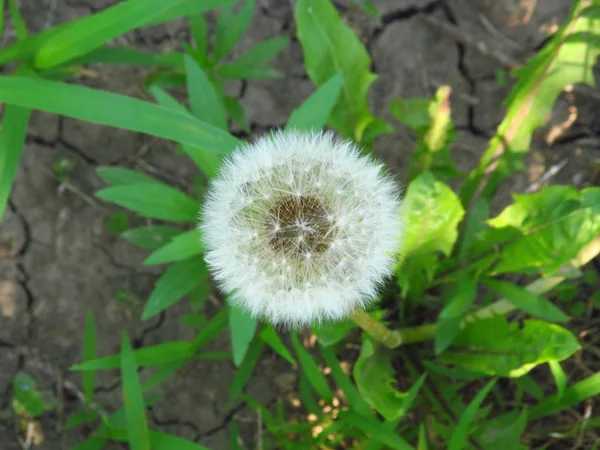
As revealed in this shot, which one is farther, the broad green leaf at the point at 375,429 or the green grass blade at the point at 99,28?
the broad green leaf at the point at 375,429

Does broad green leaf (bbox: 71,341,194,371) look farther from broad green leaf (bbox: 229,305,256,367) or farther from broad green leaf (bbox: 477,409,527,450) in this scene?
broad green leaf (bbox: 477,409,527,450)

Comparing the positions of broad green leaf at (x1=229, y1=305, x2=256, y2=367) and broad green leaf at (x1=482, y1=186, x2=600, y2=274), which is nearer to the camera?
broad green leaf at (x1=229, y1=305, x2=256, y2=367)

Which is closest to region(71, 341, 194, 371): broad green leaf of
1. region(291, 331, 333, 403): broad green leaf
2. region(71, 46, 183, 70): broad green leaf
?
region(291, 331, 333, 403): broad green leaf

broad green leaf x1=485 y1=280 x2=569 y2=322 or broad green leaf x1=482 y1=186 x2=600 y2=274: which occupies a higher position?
broad green leaf x1=482 y1=186 x2=600 y2=274

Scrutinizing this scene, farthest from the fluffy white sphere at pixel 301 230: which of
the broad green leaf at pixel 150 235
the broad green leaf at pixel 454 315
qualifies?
the broad green leaf at pixel 150 235

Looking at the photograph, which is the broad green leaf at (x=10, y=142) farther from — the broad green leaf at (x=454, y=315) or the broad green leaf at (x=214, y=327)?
the broad green leaf at (x=454, y=315)

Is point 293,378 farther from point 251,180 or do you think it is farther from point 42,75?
point 42,75

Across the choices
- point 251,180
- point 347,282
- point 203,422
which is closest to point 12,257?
point 203,422
